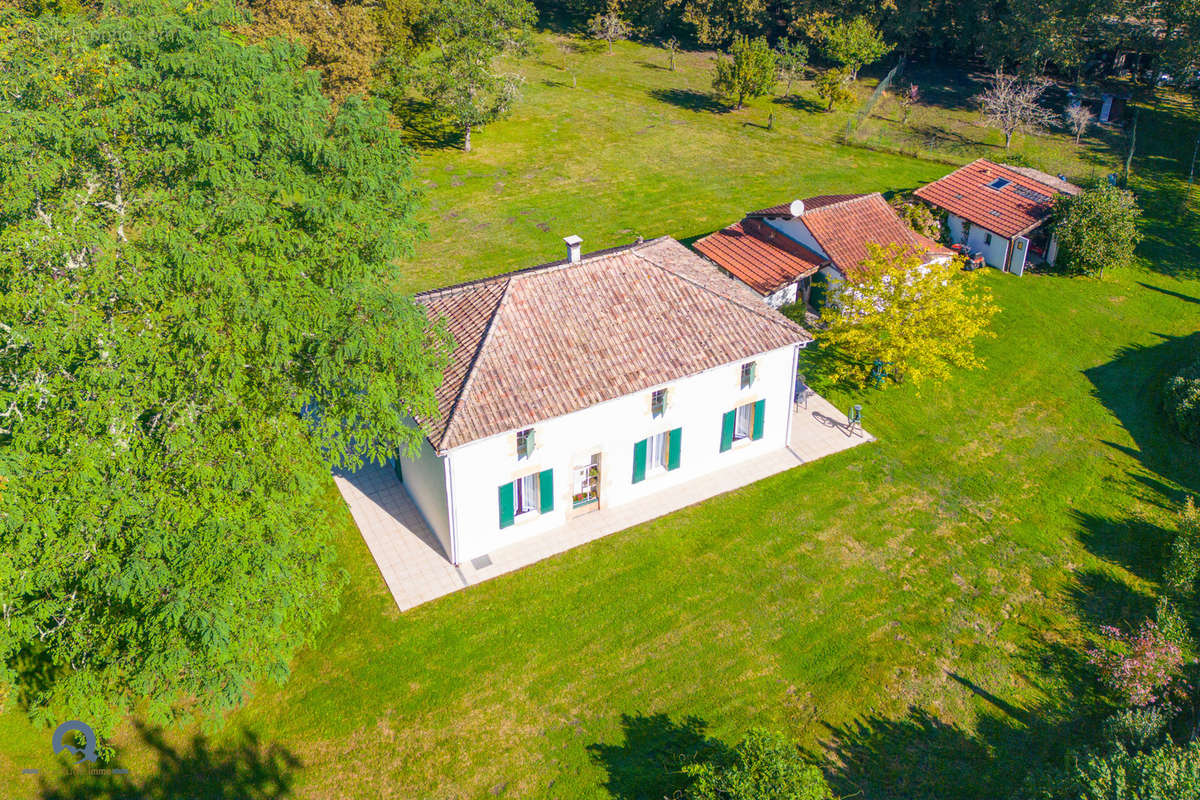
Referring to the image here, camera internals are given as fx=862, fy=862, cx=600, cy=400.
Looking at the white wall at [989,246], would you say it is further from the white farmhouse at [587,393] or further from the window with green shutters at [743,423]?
the window with green shutters at [743,423]

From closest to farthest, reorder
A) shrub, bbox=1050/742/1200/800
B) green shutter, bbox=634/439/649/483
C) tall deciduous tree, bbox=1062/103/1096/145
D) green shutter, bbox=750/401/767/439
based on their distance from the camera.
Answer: shrub, bbox=1050/742/1200/800 < green shutter, bbox=634/439/649/483 < green shutter, bbox=750/401/767/439 < tall deciduous tree, bbox=1062/103/1096/145

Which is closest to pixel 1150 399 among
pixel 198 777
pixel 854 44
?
pixel 198 777

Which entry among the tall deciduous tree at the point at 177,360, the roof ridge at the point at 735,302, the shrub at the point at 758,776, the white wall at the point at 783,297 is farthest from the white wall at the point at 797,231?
the shrub at the point at 758,776

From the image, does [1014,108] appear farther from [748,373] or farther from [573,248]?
[573,248]

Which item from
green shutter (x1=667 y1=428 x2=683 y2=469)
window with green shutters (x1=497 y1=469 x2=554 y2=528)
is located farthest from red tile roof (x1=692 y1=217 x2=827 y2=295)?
window with green shutters (x1=497 y1=469 x2=554 y2=528)

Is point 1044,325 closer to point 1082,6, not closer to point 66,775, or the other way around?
point 1082,6

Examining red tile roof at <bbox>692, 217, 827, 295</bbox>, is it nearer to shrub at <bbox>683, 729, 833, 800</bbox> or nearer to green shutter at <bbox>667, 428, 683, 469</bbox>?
green shutter at <bbox>667, 428, 683, 469</bbox>
